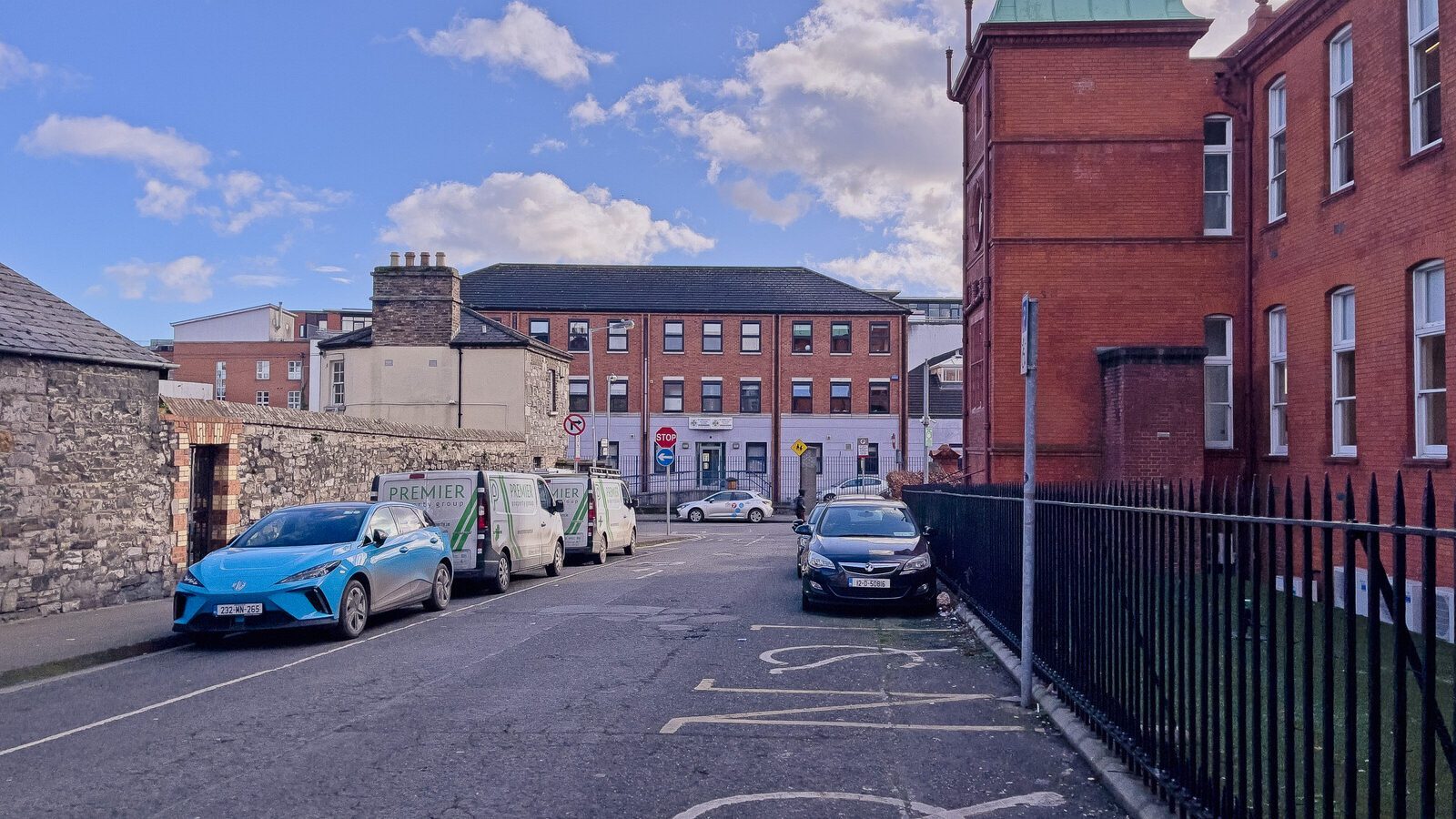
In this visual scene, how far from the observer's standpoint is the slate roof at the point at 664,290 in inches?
2205

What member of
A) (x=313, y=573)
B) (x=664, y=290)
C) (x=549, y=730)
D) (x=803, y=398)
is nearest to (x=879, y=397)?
(x=803, y=398)

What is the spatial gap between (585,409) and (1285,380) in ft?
139

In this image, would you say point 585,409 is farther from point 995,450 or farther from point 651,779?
point 651,779

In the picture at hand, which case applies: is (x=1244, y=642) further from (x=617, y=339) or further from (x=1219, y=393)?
(x=617, y=339)

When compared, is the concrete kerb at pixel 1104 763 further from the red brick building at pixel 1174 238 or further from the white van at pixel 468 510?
the white van at pixel 468 510

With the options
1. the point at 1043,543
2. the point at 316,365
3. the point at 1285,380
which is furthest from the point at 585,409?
the point at 1043,543

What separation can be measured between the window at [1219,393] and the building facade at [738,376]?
35436 millimetres

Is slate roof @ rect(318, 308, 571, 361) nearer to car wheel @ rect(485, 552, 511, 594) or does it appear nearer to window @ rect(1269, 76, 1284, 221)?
car wheel @ rect(485, 552, 511, 594)

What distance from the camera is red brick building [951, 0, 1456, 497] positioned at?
1499 centimetres

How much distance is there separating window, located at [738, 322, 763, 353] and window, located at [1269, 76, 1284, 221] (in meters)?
39.0

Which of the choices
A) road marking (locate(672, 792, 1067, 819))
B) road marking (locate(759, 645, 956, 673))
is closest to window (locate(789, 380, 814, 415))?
road marking (locate(759, 645, 956, 673))

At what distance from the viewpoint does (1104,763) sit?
650cm

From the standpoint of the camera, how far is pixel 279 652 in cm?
1126

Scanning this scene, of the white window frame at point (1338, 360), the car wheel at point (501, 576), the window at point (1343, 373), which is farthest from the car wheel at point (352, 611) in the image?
the window at point (1343, 373)
